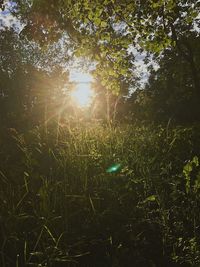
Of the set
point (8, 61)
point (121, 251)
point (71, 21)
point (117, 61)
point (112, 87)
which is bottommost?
point (121, 251)

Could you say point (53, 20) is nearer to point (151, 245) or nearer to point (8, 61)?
point (151, 245)

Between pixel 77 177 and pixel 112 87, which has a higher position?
pixel 112 87

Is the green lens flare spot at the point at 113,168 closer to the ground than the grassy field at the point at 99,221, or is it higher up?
higher up

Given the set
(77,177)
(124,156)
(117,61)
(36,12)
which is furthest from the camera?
(117,61)

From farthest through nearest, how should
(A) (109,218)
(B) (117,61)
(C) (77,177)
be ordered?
(B) (117,61)
(C) (77,177)
(A) (109,218)

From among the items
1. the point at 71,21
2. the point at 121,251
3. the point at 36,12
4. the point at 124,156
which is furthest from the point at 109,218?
the point at 71,21

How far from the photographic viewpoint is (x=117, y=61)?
5.87m

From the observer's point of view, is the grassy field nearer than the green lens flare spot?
Yes

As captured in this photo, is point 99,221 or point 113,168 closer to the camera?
point 99,221

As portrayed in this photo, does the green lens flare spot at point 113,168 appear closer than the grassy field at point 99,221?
No

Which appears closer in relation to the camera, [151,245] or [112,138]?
[151,245]

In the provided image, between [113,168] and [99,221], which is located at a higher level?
[113,168]

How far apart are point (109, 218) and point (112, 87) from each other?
12.4 ft

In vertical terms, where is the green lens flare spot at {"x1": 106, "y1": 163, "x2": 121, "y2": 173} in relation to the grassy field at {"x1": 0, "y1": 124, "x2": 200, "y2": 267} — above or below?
above
